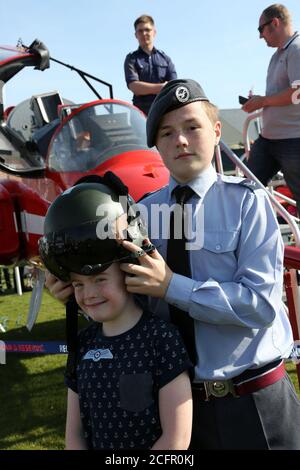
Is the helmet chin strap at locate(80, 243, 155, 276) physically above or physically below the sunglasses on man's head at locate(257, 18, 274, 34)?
below

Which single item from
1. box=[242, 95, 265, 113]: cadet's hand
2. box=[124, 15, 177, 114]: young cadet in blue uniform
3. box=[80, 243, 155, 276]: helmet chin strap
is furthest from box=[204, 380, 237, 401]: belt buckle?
box=[124, 15, 177, 114]: young cadet in blue uniform

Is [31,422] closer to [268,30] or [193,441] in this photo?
[193,441]

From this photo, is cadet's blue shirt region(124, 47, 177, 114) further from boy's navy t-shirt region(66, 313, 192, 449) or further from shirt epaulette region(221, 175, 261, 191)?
boy's navy t-shirt region(66, 313, 192, 449)

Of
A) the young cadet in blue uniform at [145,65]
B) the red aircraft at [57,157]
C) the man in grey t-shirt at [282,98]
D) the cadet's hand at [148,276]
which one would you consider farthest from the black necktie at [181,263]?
the young cadet in blue uniform at [145,65]

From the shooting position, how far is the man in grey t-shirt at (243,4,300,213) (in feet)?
13.6

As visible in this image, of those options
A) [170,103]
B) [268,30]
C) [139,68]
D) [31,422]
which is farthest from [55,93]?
[170,103]

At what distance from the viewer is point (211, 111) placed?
177 centimetres

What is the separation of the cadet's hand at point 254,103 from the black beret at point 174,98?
2.74 metres

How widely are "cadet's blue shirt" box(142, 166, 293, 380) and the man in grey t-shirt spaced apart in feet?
8.76

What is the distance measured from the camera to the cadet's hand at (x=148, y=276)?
5.16 ft

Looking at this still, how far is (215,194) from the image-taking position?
5.80ft

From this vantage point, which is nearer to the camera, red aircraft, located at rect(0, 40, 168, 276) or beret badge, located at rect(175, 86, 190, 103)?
beret badge, located at rect(175, 86, 190, 103)

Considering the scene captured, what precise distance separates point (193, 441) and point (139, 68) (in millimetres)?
4878

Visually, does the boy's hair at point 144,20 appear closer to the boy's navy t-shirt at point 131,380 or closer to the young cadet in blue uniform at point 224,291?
the young cadet in blue uniform at point 224,291
